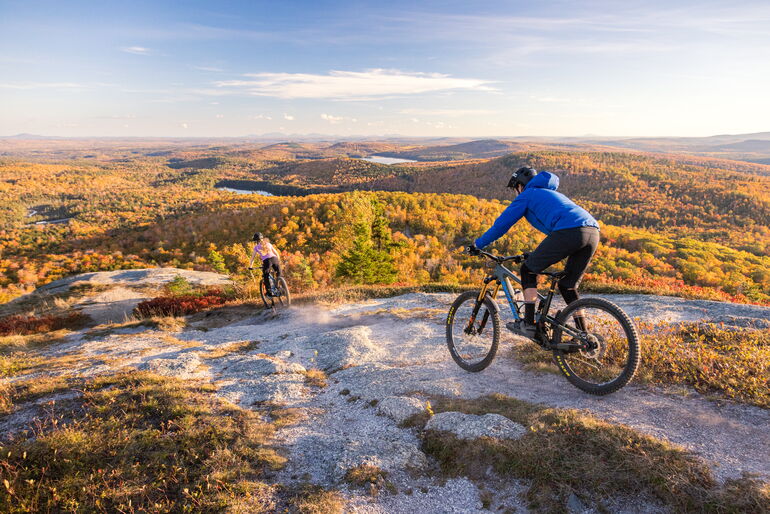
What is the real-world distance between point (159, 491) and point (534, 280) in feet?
17.1

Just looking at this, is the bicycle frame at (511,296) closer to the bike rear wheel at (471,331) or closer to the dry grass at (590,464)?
the bike rear wheel at (471,331)

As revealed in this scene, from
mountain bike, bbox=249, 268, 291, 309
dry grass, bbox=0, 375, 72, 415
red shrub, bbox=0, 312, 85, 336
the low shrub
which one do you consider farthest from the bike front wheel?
red shrub, bbox=0, 312, 85, 336

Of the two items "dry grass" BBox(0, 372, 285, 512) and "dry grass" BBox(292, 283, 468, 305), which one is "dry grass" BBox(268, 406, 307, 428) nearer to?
"dry grass" BBox(0, 372, 285, 512)

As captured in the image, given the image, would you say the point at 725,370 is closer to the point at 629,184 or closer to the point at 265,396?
the point at 265,396

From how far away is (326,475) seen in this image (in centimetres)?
363

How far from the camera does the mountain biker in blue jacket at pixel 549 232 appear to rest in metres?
4.61

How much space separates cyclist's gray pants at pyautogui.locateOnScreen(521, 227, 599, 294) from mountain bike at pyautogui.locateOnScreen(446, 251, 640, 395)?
159 millimetres

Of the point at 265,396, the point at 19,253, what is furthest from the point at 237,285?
the point at 19,253

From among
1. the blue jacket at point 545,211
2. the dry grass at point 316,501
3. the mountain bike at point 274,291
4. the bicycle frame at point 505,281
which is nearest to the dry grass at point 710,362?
the bicycle frame at point 505,281

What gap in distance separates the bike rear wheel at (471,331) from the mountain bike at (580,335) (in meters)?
0.02

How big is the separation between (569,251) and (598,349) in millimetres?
1451

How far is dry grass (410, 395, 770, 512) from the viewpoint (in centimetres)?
288

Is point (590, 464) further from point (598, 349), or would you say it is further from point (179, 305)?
point (179, 305)

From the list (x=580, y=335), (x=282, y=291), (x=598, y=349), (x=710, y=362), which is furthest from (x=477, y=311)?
(x=282, y=291)
